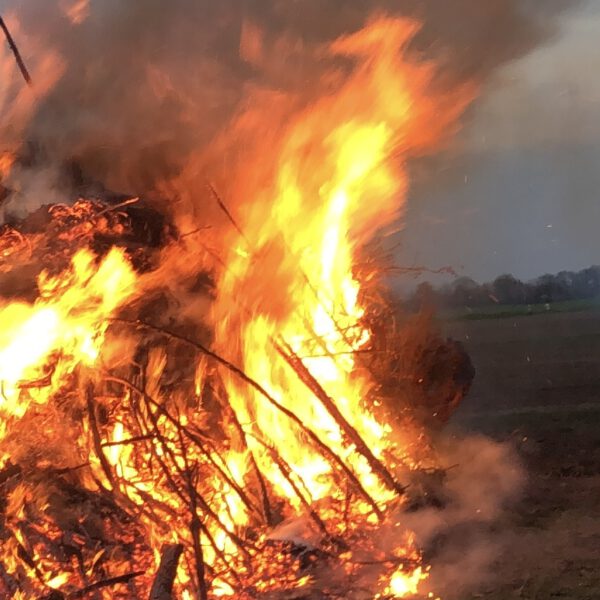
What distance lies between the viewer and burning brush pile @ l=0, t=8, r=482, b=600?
3525 millimetres

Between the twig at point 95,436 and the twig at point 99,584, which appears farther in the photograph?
the twig at point 95,436

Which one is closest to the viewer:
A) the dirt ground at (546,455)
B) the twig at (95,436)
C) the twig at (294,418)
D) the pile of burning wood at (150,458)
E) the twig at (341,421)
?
the dirt ground at (546,455)

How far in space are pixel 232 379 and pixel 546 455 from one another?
2.30m

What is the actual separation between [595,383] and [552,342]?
12.8 ft

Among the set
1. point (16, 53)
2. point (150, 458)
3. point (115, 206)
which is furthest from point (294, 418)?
point (16, 53)

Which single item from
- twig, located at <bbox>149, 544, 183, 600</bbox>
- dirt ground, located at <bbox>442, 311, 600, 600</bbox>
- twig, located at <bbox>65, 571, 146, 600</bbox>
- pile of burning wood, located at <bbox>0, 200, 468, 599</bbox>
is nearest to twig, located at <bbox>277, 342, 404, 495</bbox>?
pile of burning wood, located at <bbox>0, 200, 468, 599</bbox>

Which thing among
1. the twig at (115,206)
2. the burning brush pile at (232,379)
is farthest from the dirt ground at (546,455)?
the twig at (115,206)

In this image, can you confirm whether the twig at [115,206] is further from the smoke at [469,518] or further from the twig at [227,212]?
the smoke at [469,518]

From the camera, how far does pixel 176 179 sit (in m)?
4.61

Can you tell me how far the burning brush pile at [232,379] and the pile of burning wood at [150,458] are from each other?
0.5 inches

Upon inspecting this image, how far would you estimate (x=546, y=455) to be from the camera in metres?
4.99

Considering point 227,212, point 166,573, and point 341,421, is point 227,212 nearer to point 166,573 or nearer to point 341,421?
point 341,421

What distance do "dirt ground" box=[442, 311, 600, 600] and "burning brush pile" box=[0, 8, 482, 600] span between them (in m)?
0.51

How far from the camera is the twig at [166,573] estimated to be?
3.02 m
